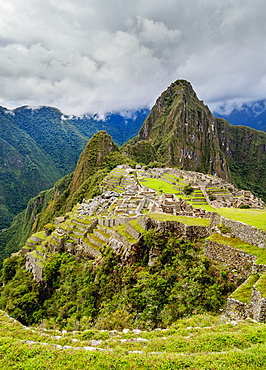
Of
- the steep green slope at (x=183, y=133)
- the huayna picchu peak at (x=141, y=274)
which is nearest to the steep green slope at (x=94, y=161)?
the steep green slope at (x=183, y=133)

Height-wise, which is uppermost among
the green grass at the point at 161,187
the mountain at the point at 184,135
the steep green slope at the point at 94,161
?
the mountain at the point at 184,135

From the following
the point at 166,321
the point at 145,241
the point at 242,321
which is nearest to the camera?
the point at 242,321

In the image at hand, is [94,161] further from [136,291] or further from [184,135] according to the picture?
[184,135]

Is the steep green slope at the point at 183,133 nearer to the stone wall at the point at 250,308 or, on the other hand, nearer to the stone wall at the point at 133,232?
the stone wall at the point at 133,232

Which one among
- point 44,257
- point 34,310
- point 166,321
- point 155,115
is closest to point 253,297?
point 166,321

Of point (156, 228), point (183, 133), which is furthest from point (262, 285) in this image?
point (183, 133)

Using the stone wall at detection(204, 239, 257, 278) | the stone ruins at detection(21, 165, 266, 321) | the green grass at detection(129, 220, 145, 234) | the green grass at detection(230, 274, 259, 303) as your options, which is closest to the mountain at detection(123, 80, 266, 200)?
the stone ruins at detection(21, 165, 266, 321)

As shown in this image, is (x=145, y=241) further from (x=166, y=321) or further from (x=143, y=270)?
(x=166, y=321)
